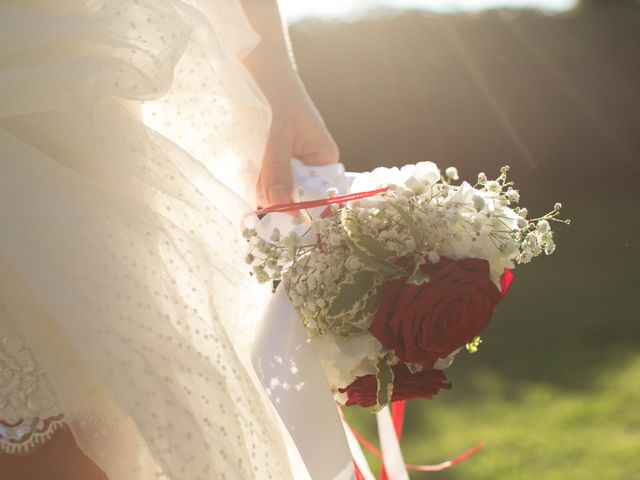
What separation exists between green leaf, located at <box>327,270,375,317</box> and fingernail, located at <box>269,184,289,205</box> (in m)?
0.37

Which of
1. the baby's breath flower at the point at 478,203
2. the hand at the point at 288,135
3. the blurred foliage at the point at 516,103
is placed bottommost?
the baby's breath flower at the point at 478,203

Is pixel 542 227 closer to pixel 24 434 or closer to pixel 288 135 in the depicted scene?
pixel 288 135

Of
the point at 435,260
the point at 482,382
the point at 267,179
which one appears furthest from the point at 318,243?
the point at 482,382

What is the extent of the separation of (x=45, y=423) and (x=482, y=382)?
11.1 feet

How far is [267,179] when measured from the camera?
1.70 m

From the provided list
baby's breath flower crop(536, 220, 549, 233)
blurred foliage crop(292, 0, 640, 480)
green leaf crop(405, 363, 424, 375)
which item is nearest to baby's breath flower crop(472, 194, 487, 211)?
baby's breath flower crop(536, 220, 549, 233)

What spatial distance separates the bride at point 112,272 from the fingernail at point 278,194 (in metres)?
0.26

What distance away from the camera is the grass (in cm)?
335

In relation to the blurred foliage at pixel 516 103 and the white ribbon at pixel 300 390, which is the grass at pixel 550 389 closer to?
the blurred foliage at pixel 516 103

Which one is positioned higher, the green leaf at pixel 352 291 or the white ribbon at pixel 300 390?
the green leaf at pixel 352 291

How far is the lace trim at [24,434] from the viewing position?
44.3 inches

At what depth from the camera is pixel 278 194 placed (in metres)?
1.67

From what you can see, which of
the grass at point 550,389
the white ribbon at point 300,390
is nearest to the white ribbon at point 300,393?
the white ribbon at point 300,390

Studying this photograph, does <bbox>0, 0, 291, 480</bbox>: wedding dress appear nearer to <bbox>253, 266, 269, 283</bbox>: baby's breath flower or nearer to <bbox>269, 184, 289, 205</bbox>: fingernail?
<bbox>253, 266, 269, 283</bbox>: baby's breath flower
